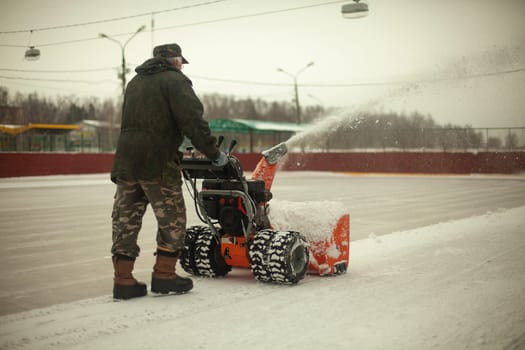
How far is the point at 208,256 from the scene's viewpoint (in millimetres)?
5652

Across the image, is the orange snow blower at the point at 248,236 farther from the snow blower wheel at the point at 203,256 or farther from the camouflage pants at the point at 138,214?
the camouflage pants at the point at 138,214

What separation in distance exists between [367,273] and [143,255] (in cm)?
287

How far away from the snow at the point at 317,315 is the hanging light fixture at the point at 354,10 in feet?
34.6

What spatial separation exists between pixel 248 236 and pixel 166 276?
0.81 meters

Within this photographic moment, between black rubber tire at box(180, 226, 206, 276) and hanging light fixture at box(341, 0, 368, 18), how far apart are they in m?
11.3

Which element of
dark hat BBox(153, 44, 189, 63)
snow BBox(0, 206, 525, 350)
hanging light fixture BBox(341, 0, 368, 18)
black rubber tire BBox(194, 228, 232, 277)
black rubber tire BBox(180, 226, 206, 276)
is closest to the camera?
snow BBox(0, 206, 525, 350)

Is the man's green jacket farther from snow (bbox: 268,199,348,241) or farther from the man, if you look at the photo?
snow (bbox: 268,199,348,241)

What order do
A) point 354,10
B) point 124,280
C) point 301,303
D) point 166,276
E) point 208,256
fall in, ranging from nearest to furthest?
point 301,303
point 124,280
point 166,276
point 208,256
point 354,10

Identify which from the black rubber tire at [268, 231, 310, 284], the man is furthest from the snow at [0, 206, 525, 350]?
the man

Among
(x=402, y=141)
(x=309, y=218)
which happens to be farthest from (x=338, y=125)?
(x=402, y=141)

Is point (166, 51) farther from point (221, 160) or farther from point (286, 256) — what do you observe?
point (286, 256)

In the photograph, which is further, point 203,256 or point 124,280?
point 203,256

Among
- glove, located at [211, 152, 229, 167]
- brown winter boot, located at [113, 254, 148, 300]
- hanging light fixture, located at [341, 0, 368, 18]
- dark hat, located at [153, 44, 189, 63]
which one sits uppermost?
hanging light fixture, located at [341, 0, 368, 18]

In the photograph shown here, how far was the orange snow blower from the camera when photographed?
516 cm
